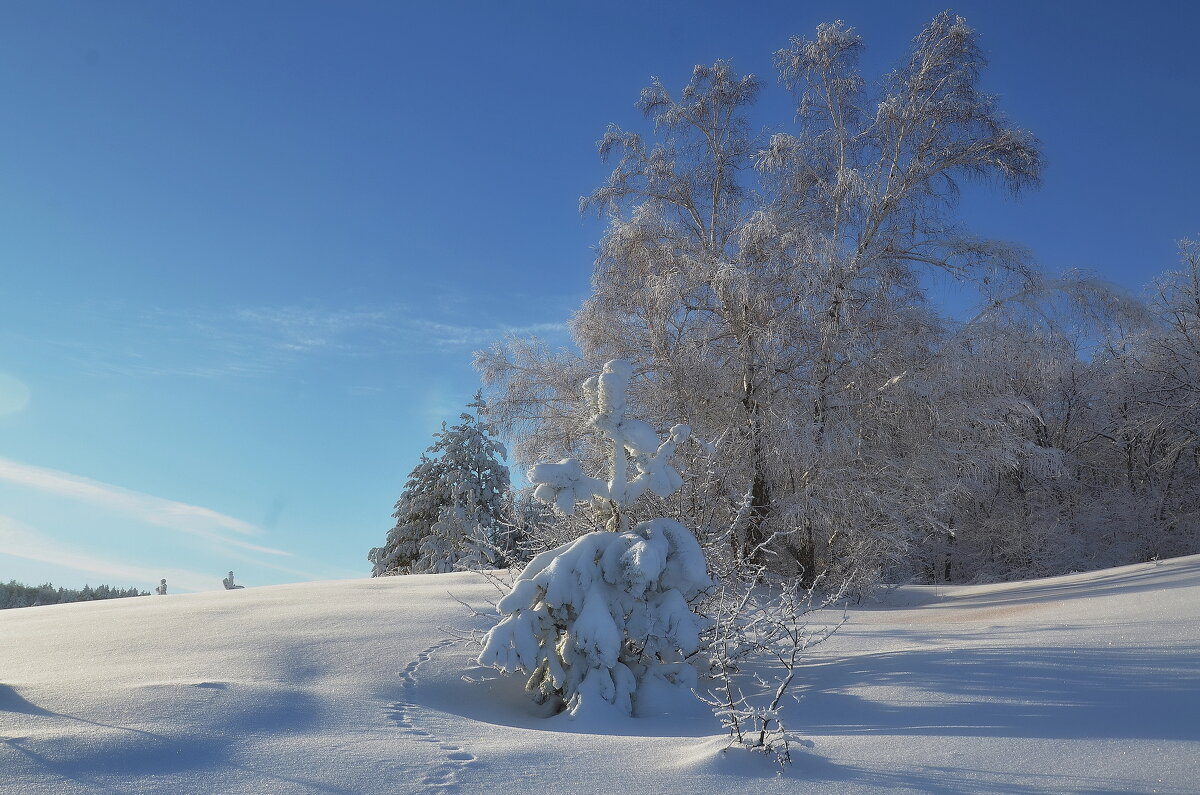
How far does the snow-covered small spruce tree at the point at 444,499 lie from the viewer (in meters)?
21.2

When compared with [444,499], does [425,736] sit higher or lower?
lower

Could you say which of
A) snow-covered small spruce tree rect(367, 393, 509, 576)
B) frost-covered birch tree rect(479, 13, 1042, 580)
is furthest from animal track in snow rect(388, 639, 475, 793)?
snow-covered small spruce tree rect(367, 393, 509, 576)

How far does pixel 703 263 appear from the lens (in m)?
12.6

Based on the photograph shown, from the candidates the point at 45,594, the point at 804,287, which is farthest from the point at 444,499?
the point at 804,287

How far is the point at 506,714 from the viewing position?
5043mm

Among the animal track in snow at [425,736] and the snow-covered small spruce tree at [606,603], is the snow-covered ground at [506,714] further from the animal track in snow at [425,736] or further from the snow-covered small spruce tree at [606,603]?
the snow-covered small spruce tree at [606,603]

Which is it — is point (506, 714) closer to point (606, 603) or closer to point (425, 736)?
point (606, 603)

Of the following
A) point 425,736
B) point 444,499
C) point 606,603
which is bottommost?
point 425,736

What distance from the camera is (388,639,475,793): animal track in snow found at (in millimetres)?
3160

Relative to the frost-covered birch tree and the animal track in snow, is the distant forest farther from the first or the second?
the animal track in snow

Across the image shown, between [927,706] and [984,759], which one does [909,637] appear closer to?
[927,706]

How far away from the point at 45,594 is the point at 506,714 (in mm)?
13075

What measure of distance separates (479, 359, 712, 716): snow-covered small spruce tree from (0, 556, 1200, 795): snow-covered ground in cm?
32

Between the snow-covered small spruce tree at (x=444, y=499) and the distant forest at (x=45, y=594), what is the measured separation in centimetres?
772
